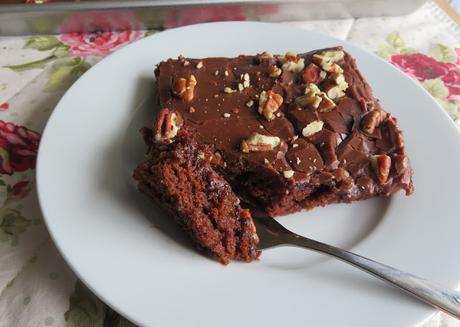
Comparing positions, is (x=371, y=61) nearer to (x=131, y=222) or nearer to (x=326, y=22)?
(x=326, y=22)

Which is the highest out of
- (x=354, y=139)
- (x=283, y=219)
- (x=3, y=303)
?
(x=354, y=139)

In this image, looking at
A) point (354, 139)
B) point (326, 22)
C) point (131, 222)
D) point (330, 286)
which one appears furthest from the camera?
point (326, 22)

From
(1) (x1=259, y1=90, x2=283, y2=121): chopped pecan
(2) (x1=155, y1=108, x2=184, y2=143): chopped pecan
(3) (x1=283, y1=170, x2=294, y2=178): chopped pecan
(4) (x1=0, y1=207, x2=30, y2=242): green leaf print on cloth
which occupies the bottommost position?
(4) (x1=0, y1=207, x2=30, y2=242): green leaf print on cloth

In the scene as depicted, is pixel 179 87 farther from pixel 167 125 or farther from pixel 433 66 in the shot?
pixel 433 66

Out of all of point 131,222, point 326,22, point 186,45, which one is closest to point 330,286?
point 131,222

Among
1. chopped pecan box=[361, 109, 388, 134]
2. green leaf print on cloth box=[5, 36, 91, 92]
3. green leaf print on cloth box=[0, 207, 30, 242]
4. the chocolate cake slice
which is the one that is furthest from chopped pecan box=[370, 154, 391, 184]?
green leaf print on cloth box=[5, 36, 91, 92]

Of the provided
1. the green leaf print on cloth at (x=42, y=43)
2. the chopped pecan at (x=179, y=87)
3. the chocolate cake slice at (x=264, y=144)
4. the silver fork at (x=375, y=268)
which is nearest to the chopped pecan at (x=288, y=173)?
the chocolate cake slice at (x=264, y=144)

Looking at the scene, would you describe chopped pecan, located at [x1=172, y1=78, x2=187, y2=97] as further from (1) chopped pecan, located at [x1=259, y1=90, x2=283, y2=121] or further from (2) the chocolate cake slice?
(1) chopped pecan, located at [x1=259, y1=90, x2=283, y2=121]
